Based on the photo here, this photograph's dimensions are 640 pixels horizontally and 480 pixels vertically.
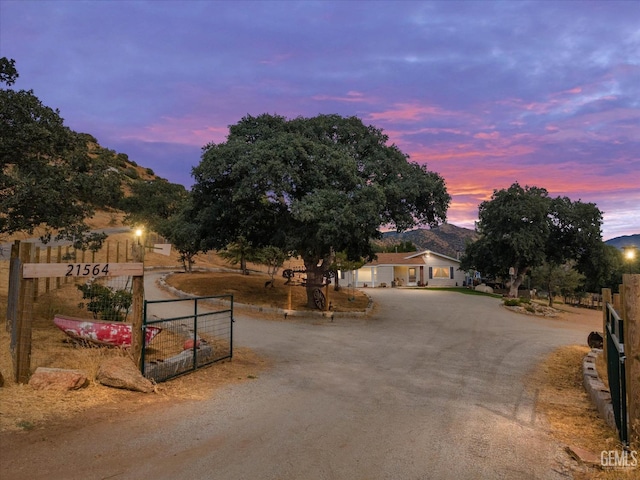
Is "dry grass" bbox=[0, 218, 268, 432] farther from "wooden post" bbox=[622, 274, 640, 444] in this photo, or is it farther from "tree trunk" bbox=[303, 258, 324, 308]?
"tree trunk" bbox=[303, 258, 324, 308]

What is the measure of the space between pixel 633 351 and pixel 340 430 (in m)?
4.21

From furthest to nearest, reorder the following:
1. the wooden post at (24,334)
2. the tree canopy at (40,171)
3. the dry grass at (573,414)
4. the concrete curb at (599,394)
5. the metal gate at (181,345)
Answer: the tree canopy at (40,171) → the metal gate at (181,345) → the wooden post at (24,334) → the concrete curb at (599,394) → the dry grass at (573,414)

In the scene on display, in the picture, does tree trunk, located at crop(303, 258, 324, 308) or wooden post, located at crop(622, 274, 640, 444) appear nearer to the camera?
wooden post, located at crop(622, 274, 640, 444)

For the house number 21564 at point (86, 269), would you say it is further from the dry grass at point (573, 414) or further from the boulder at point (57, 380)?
the dry grass at point (573, 414)

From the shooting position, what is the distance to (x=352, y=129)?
941 inches

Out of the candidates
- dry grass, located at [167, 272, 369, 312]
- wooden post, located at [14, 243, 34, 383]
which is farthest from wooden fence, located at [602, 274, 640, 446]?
dry grass, located at [167, 272, 369, 312]

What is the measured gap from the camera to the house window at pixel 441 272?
5962 centimetres

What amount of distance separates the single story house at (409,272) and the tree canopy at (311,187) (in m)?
31.1

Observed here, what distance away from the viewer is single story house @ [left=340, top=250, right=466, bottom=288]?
57.7 metres

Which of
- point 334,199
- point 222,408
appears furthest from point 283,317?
point 222,408

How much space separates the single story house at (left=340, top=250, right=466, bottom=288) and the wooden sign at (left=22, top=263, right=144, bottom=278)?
48.4m

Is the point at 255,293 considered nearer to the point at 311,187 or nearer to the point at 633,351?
the point at 311,187

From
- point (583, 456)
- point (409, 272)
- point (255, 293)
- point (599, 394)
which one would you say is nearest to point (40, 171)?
point (583, 456)

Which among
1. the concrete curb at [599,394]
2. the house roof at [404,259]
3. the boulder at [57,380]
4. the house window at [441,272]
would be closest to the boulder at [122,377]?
the boulder at [57,380]
